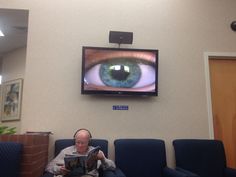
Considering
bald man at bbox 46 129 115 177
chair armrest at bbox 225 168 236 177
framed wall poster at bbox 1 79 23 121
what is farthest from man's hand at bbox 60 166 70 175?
framed wall poster at bbox 1 79 23 121

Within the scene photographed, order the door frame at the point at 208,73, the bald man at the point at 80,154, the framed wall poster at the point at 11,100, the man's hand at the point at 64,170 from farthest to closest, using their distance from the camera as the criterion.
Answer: the framed wall poster at the point at 11,100
the door frame at the point at 208,73
the bald man at the point at 80,154
the man's hand at the point at 64,170

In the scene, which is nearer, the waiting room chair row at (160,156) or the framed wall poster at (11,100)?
the waiting room chair row at (160,156)

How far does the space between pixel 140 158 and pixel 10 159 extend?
1.38 meters

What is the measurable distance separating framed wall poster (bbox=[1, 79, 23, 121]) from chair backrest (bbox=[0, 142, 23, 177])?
2.48m

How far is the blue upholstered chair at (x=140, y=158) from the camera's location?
278cm

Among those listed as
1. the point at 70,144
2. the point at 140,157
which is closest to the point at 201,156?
the point at 140,157

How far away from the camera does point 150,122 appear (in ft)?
10.3

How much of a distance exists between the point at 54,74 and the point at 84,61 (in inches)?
16.2

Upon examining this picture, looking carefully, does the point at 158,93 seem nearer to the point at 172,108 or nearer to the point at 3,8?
the point at 172,108

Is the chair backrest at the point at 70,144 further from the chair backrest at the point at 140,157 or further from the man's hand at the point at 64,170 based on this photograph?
the man's hand at the point at 64,170

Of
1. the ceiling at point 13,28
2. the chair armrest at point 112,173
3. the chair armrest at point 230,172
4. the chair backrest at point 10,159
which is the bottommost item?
the chair armrest at point 230,172

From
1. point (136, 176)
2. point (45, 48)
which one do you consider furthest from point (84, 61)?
point (136, 176)

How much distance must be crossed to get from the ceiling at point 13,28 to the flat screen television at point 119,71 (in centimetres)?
109

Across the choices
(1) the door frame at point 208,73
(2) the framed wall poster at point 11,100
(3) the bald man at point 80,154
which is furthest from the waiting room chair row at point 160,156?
(2) the framed wall poster at point 11,100
